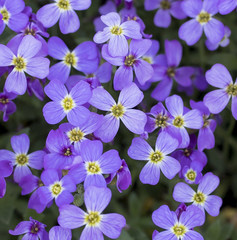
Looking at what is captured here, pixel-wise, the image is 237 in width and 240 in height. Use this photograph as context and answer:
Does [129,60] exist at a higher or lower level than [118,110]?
higher

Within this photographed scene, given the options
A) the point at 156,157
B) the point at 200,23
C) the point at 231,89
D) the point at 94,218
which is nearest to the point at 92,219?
the point at 94,218

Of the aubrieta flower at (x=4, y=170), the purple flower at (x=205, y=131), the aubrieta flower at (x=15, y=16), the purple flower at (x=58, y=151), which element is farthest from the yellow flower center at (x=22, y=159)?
the purple flower at (x=205, y=131)

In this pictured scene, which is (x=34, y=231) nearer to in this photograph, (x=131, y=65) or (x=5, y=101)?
(x=5, y=101)

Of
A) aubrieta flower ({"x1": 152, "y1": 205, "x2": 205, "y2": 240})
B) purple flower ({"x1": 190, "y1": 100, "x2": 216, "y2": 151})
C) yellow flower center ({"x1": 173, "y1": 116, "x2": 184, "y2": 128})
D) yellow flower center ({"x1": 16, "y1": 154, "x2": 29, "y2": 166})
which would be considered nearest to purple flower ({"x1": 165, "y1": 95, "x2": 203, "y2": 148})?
yellow flower center ({"x1": 173, "y1": 116, "x2": 184, "y2": 128})

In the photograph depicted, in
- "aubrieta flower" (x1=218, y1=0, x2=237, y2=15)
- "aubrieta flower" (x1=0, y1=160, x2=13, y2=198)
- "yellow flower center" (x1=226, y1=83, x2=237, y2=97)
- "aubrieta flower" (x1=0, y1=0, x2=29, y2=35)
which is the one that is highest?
"aubrieta flower" (x1=218, y1=0, x2=237, y2=15)

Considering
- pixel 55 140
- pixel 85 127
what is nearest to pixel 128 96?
pixel 85 127

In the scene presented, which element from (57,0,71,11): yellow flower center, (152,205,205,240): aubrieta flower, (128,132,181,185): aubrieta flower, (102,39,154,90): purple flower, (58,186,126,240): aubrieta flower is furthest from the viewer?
(57,0,71,11): yellow flower center

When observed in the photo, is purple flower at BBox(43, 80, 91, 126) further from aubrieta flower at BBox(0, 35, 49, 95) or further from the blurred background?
the blurred background

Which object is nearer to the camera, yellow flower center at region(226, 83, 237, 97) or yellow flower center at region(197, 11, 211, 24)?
yellow flower center at region(226, 83, 237, 97)
